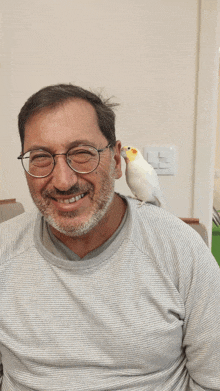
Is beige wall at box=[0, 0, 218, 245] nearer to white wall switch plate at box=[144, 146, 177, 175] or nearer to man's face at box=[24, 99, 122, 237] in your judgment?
white wall switch plate at box=[144, 146, 177, 175]

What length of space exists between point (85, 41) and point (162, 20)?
314 millimetres

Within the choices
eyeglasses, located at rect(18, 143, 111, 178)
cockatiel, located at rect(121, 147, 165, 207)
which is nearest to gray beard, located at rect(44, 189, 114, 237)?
eyeglasses, located at rect(18, 143, 111, 178)

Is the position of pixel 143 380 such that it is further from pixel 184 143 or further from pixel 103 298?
pixel 184 143

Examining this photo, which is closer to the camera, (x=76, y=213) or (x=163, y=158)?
(x=76, y=213)

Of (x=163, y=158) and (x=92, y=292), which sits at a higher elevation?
(x=163, y=158)

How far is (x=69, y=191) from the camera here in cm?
77

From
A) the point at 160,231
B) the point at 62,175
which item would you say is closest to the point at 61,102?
the point at 62,175

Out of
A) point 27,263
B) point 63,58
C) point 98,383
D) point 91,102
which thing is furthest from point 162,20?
point 98,383

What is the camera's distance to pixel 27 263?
2.73 feet

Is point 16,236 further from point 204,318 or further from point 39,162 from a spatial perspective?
point 204,318

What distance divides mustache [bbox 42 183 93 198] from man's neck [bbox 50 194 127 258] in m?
0.11

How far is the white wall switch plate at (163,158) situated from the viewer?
1323 millimetres

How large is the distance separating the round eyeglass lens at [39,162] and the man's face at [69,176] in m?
0.01

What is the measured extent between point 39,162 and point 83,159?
107 millimetres
